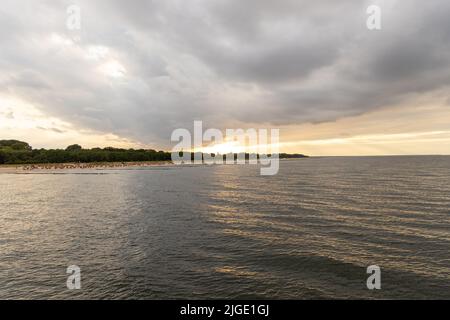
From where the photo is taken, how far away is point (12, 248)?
25.5 meters

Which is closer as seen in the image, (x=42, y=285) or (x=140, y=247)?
(x=42, y=285)

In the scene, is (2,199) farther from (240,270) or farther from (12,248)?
(240,270)

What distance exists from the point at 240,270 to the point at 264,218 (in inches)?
684

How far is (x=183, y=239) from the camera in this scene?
28562 millimetres

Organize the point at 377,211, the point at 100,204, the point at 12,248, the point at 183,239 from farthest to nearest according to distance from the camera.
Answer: the point at 100,204, the point at 377,211, the point at 183,239, the point at 12,248

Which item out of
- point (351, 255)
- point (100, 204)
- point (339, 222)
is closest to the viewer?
point (351, 255)

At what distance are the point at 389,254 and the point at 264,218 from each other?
16.4 m

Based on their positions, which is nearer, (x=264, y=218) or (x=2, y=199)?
(x=264, y=218)

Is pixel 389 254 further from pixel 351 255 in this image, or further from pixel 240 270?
pixel 240 270
